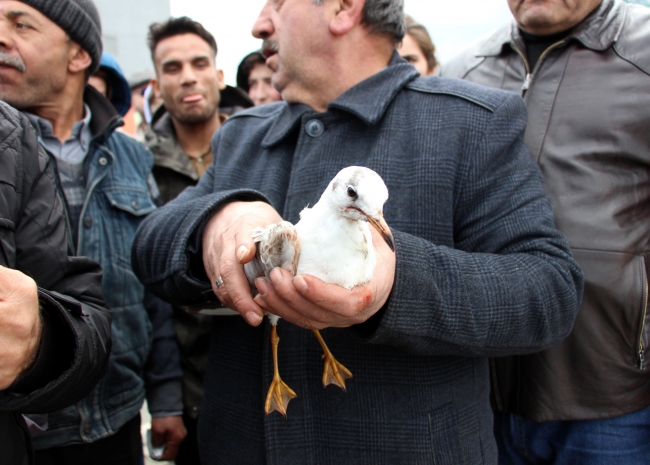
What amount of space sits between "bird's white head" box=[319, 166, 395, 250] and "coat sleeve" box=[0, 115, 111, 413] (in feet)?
3.37

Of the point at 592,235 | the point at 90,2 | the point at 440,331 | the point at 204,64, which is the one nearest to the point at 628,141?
the point at 592,235

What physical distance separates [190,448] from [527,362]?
8.27ft

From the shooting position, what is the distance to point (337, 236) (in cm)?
172

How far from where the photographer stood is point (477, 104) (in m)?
2.17

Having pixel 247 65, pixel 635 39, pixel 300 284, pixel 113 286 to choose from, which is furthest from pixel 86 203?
pixel 247 65

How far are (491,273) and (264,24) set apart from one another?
169 cm

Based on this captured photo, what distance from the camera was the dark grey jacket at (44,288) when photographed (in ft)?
5.46

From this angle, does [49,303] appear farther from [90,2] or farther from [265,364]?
[90,2]

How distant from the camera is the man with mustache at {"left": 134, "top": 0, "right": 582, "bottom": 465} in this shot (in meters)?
1.75

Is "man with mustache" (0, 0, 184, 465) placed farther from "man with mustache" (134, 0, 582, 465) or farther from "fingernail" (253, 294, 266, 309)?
"fingernail" (253, 294, 266, 309)

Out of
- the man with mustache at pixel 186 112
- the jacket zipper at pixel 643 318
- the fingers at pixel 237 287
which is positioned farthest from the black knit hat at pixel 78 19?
the jacket zipper at pixel 643 318

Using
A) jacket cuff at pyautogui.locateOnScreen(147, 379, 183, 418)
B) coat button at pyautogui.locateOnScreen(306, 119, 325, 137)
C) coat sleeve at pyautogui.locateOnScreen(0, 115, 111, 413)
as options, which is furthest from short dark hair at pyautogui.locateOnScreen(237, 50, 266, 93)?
coat sleeve at pyautogui.locateOnScreen(0, 115, 111, 413)

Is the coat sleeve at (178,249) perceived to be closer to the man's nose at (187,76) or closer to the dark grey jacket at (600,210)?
the dark grey jacket at (600,210)

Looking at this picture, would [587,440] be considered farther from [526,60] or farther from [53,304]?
[53,304]
